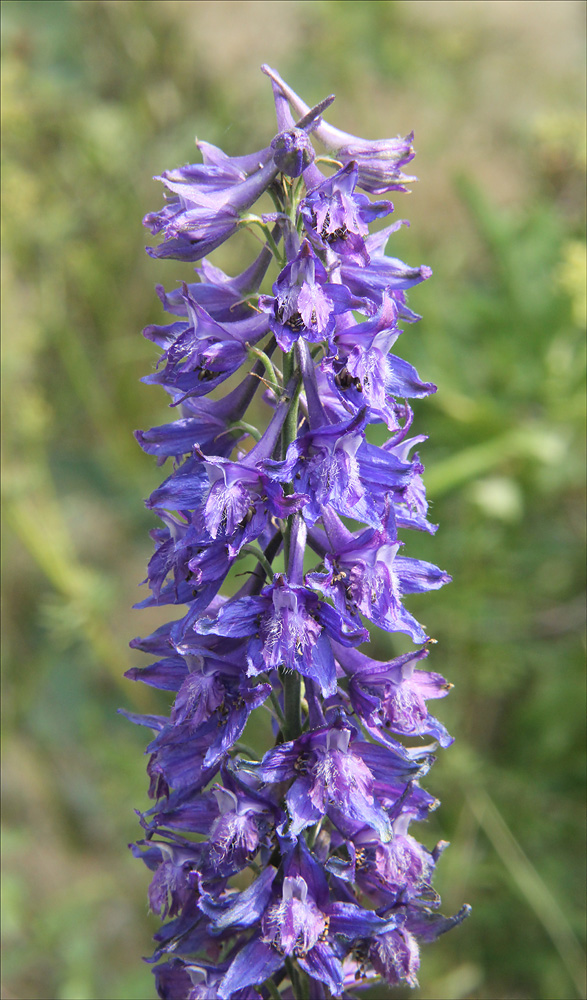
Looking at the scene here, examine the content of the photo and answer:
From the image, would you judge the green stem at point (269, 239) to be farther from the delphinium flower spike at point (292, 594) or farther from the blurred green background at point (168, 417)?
the blurred green background at point (168, 417)

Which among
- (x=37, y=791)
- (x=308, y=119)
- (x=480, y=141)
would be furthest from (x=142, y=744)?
(x=480, y=141)

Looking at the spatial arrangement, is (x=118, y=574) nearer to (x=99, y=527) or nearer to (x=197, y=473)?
(x=99, y=527)

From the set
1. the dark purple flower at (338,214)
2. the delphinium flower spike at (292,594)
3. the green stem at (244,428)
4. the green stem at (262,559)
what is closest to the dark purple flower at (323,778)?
the delphinium flower spike at (292,594)

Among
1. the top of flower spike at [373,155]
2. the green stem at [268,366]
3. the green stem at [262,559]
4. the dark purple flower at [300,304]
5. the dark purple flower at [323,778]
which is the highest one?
the top of flower spike at [373,155]

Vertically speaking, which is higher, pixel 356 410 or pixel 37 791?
pixel 356 410

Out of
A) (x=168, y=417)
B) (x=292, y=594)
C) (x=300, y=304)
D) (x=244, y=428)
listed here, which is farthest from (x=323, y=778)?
(x=168, y=417)

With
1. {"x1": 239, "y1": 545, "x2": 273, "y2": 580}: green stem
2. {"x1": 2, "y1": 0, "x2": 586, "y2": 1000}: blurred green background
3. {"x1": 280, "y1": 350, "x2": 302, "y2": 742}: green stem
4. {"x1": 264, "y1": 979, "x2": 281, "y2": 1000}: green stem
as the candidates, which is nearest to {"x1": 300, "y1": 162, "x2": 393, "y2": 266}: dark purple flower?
{"x1": 280, "y1": 350, "x2": 302, "y2": 742}: green stem

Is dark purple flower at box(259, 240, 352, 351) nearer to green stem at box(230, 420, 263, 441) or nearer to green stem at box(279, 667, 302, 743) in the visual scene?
green stem at box(230, 420, 263, 441)

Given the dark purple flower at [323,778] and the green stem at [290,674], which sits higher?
the green stem at [290,674]
